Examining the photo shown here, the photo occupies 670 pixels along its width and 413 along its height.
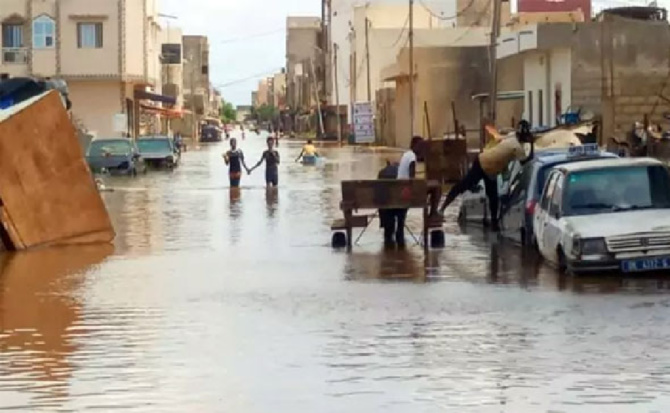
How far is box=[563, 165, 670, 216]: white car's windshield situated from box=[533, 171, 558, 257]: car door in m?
0.66

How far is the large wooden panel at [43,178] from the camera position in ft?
69.3

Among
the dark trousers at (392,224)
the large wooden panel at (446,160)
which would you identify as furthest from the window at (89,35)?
the dark trousers at (392,224)

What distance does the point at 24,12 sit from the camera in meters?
72.1

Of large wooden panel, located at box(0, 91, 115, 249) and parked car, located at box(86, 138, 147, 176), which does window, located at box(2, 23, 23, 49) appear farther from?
large wooden panel, located at box(0, 91, 115, 249)

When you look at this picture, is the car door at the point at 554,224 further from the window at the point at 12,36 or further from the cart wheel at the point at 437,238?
the window at the point at 12,36

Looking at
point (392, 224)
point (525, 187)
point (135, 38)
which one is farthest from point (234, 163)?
point (135, 38)

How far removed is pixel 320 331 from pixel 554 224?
5847mm

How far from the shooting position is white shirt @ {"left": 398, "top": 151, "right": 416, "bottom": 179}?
23.2 metres

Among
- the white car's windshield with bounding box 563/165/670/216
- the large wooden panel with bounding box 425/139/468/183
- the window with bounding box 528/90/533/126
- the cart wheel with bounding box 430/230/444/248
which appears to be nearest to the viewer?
the white car's windshield with bounding box 563/165/670/216

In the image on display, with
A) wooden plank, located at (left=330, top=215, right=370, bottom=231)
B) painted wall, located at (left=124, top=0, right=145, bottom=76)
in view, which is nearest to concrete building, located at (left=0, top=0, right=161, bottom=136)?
painted wall, located at (left=124, top=0, right=145, bottom=76)

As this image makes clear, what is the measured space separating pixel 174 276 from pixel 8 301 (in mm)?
2723

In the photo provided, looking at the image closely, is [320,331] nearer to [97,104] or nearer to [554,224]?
[554,224]

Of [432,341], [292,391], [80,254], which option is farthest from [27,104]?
[292,391]

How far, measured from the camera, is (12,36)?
72125mm
